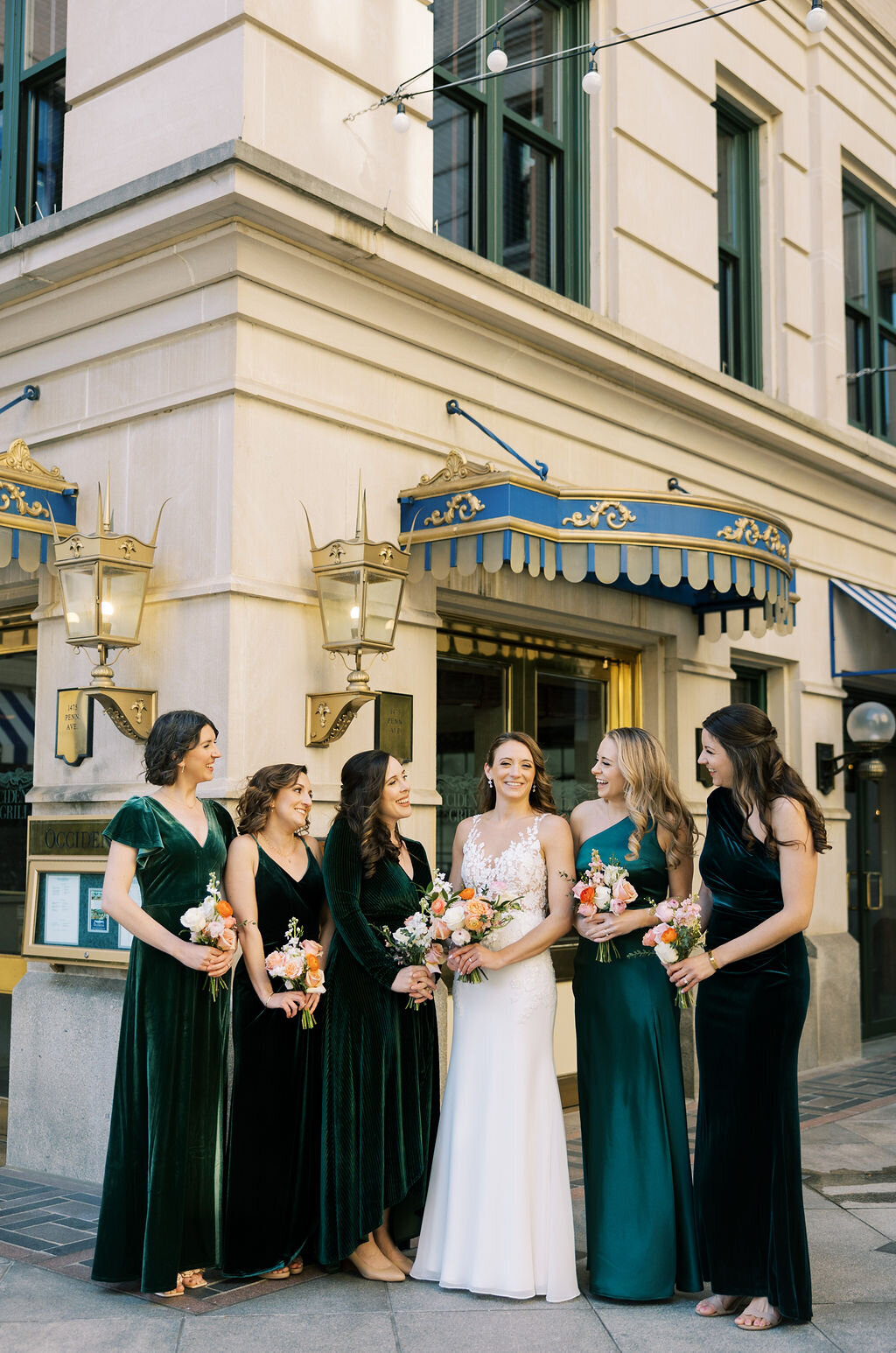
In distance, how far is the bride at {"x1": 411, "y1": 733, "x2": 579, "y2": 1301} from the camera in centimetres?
500

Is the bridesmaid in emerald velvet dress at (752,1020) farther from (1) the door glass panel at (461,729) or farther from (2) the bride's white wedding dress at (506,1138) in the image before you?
(1) the door glass panel at (461,729)

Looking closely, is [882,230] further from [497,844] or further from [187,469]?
[497,844]

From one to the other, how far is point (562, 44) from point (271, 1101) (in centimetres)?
795

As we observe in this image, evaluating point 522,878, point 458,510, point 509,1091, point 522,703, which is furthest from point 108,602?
point 522,703

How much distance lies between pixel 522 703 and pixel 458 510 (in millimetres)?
2189

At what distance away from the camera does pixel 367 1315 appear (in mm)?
4848

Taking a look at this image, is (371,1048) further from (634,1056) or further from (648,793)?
(648,793)

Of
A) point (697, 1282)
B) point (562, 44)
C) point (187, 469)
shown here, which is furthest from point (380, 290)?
point (697, 1282)

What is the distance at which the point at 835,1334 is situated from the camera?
15.5 feet

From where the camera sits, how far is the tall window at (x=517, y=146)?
8.82 meters

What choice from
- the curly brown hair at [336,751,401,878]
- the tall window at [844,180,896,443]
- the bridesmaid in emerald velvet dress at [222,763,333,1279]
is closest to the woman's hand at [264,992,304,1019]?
the bridesmaid in emerald velvet dress at [222,763,333,1279]

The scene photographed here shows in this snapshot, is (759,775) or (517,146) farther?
(517,146)

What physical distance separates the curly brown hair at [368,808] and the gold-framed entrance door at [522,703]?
284 cm

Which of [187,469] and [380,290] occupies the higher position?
[380,290]
